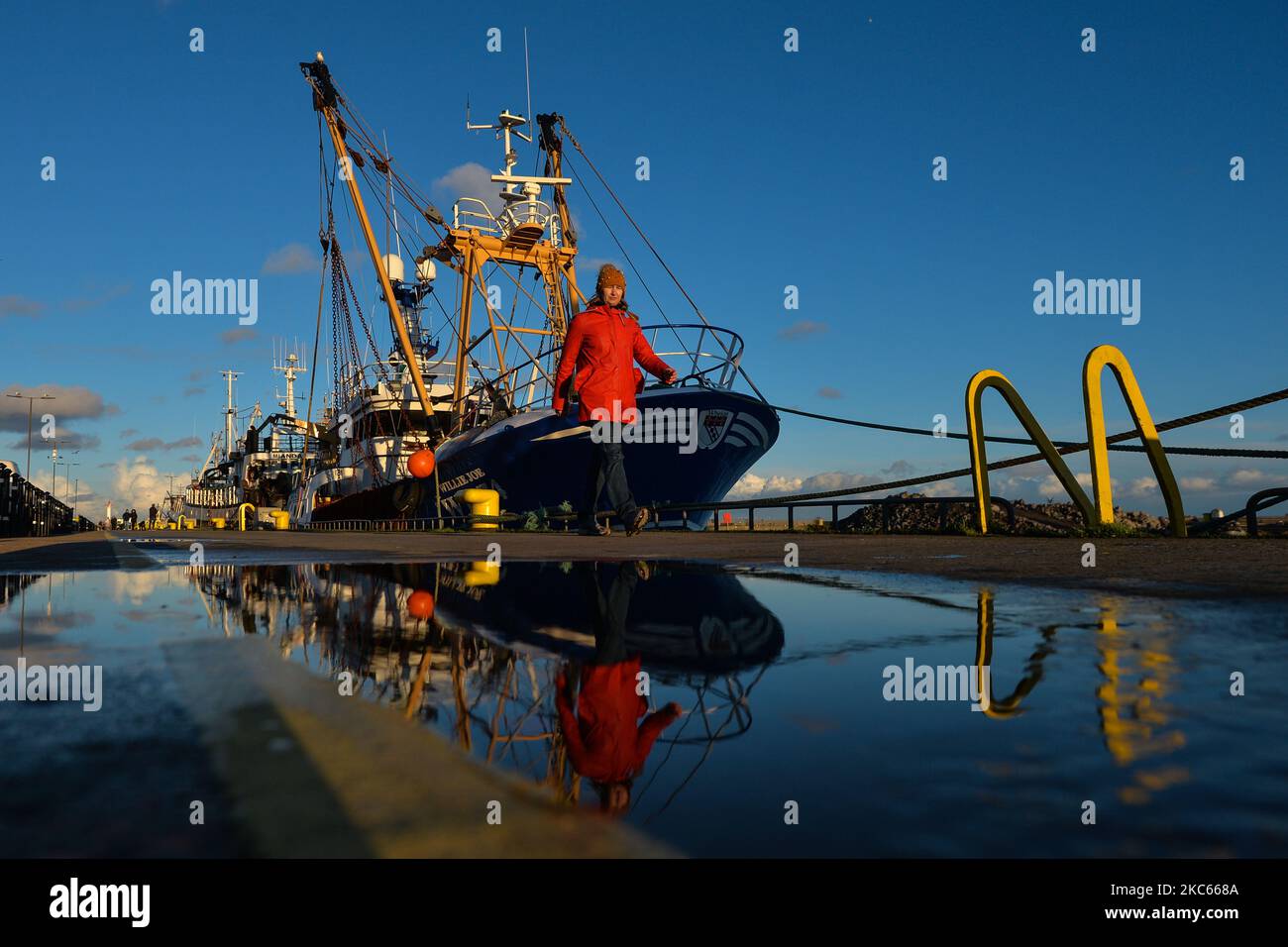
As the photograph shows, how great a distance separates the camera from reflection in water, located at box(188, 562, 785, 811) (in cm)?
126

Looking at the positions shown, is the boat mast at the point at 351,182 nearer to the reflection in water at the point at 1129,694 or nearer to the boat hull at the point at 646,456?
the boat hull at the point at 646,456

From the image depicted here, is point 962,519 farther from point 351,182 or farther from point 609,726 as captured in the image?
point 351,182

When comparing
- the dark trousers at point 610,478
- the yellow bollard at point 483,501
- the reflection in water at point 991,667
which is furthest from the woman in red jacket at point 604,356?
the yellow bollard at point 483,501

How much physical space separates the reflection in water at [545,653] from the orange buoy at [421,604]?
1cm

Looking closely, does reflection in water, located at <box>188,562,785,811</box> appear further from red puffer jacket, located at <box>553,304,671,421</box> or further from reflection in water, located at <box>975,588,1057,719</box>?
red puffer jacket, located at <box>553,304,671,421</box>

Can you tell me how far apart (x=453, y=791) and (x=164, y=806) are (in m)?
0.34

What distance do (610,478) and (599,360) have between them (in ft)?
4.31

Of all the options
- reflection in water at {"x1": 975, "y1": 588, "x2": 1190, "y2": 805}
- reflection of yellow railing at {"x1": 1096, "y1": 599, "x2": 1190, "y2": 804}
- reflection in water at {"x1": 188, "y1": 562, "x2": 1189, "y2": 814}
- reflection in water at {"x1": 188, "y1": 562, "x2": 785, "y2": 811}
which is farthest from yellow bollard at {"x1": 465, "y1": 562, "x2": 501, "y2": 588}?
reflection of yellow railing at {"x1": 1096, "y1": 599, "x2": 1190, "y2": 804}

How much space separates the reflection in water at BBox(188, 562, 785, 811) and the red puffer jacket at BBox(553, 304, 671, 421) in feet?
9.13

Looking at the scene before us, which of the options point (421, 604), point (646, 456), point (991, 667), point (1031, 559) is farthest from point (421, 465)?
point (991, 667)

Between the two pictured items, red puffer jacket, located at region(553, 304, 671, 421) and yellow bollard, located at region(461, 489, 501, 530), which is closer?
red puffer jacket, located at region(553, 304, 671, 421)

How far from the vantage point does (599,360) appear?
679 cm

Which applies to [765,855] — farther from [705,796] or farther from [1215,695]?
[1215,695]

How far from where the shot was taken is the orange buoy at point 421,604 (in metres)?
2.90
